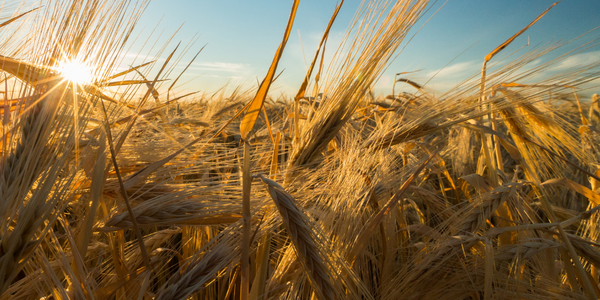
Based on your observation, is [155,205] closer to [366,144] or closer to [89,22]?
[89,22]

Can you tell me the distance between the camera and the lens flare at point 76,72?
606 millimetres

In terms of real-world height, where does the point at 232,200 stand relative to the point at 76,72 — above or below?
below

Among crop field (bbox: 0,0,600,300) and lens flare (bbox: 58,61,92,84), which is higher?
lens flare (bbox: 58,61,92,84)

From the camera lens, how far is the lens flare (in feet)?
1.99

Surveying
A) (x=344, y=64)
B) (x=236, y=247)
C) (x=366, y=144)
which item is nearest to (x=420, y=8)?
(x=344, y=64)

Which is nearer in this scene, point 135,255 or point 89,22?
point 89,22

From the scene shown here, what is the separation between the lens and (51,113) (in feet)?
1.87

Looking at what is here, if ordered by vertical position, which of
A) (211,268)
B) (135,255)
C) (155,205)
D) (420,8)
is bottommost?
(135,255)

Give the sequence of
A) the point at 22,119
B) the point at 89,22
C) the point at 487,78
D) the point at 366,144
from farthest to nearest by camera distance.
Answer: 1. the point at 366,144
2. the point at 487,78
3. the point at 89,22
4. the point at 22,119

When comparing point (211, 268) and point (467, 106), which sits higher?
point (467, 106)

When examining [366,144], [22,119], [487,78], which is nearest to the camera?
[22,119]

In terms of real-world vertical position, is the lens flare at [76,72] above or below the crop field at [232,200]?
above

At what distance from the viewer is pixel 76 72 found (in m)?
0.62

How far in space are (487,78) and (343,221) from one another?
2.04ft
